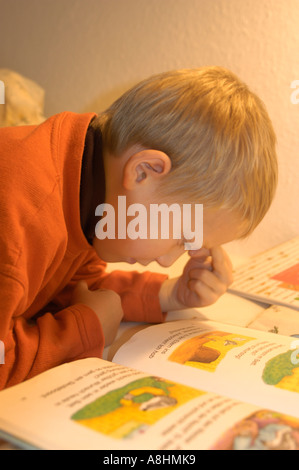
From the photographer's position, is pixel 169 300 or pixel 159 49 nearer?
pixel 169 300

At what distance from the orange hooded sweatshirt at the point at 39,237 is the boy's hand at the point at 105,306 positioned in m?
0.02

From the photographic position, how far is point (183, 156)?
18.7 inches

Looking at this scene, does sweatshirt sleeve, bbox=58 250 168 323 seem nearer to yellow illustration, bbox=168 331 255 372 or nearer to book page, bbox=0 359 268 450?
yellow illustration, bbox=168 331 255 372

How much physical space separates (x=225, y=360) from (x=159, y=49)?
792 mm

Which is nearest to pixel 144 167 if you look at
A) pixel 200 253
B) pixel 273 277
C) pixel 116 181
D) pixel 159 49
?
pixel 116 181

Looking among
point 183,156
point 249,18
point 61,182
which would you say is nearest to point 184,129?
point 183,156

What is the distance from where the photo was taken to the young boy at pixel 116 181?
46 cm

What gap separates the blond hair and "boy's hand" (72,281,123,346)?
16 centimetres

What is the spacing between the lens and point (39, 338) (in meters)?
0.48

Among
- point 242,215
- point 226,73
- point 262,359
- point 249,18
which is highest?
point 249,18

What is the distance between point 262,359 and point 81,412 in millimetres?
207

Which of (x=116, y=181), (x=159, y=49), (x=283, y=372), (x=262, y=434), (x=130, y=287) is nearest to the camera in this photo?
(x=262, y=434)

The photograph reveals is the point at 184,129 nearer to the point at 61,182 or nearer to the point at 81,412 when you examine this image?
the point at 61,182

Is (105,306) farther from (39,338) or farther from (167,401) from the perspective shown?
(167,401)
